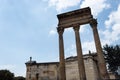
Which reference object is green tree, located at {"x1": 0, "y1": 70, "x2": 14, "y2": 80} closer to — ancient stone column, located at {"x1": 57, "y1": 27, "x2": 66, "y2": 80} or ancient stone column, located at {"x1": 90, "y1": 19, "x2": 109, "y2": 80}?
ancient stone column, located at {"x1": 57, "y1": 27, "x2": 66, "y2": 80}

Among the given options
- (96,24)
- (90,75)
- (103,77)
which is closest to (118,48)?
(90,75)

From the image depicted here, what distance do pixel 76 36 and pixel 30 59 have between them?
736 inches

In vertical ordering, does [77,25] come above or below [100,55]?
above

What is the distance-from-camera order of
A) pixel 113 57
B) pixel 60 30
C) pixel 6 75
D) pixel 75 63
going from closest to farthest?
pixel 60 30 → pixel 75 63 → pixel 113 57 → pixel 6 75

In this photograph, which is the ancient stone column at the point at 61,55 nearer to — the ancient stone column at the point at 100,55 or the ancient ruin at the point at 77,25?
the ancient ruin at the point at 77,25

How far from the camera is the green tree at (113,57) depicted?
32.2 m

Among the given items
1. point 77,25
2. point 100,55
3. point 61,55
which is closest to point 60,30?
point 77,25

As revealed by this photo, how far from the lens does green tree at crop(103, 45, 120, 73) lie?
106 ft

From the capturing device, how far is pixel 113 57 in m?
33.0

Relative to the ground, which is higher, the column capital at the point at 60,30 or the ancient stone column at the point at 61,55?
the column capital at the point at 60,30

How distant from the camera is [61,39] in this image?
18.9 m

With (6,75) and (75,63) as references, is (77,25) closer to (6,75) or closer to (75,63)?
(75,63)

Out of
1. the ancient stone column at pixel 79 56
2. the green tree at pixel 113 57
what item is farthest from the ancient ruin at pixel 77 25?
the green tree at pixel 113 57

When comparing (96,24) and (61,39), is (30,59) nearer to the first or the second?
(61,39)
